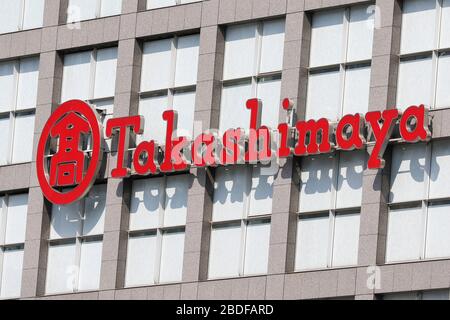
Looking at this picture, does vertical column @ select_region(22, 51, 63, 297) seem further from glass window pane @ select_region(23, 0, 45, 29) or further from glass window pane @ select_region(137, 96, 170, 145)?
glass window pane @ select_region(137, 96, 170, 145)

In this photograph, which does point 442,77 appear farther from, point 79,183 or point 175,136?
point 79,183

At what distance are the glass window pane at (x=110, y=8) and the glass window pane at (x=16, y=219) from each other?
789cm

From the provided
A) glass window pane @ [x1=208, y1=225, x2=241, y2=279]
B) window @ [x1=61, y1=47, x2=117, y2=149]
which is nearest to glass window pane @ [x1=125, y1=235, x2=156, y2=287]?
glass window pane @ [x1=208, y1=225, x2=241, y2=279]

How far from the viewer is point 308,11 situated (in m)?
57.2

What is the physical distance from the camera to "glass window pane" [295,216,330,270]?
55.3 m

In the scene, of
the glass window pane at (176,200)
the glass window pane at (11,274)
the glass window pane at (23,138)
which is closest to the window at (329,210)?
the glass window pane at (176,200)

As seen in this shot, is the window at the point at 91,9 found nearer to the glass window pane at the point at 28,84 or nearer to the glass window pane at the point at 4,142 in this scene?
the glass window pane at the point at 28,84

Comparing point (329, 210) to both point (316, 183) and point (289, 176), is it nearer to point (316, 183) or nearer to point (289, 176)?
point (316, 183)

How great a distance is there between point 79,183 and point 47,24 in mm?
7420

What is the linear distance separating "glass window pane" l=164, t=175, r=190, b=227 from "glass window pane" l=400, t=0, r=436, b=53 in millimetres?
10070
